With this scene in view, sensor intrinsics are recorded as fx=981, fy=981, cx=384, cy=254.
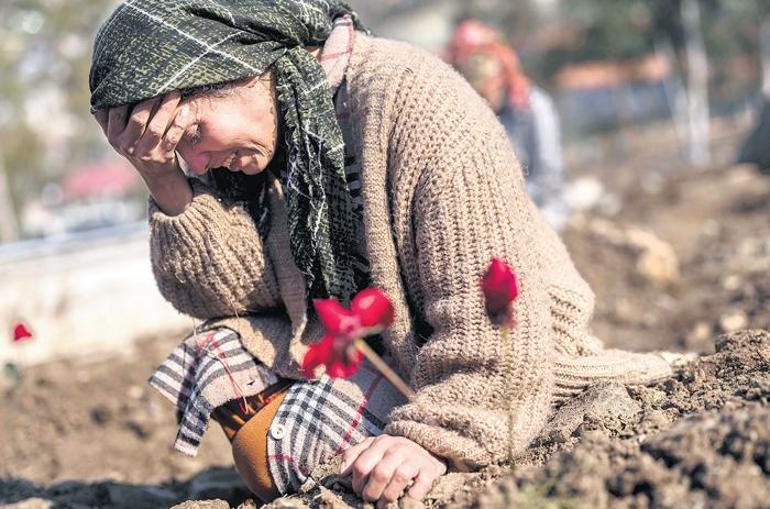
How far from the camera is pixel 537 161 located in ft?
20.3

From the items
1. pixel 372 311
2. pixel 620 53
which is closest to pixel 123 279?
pixel 372 311

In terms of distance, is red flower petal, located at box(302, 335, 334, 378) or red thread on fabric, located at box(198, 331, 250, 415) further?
red thread on fabric, located at box(198, 331, 250, 415)

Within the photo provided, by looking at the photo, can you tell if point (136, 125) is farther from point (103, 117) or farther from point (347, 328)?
point (347, 328)

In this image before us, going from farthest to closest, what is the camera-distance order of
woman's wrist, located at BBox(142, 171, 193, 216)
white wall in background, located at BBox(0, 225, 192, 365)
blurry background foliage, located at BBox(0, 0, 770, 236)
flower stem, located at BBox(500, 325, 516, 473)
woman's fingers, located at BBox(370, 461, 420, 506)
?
blurry background foliage, located at BBox(0, 0, 770, 236) < white wall in background, located at BBox(0, 225, 192, 365) < woman's wrist, located at BBox(142, 171, 193, 216) < woman's fingers, located at BBox(370, 461, 420, 506) < flower stem, located at BBox(500, 325, 516, 473)

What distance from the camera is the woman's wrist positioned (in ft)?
8.57

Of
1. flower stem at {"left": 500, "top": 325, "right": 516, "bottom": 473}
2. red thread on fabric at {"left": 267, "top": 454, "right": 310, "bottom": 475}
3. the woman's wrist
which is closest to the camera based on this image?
flower stem at {"left": 500, "top": 325, "right": 516, "bottom": 473}

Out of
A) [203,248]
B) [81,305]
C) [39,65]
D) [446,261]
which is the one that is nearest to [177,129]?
[203,248]

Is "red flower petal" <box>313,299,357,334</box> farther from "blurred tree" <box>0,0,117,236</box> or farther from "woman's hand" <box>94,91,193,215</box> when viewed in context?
"blurred tree" <box>0,0,117,236</box>

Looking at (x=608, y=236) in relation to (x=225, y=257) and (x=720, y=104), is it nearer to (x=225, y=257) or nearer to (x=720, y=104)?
(x=225, y=257)

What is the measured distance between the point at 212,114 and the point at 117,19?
0.33 metres

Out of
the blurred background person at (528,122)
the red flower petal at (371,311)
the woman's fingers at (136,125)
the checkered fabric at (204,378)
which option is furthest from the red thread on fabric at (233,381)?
the blurred background person at (528,122)

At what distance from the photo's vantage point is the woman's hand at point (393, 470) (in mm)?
2117

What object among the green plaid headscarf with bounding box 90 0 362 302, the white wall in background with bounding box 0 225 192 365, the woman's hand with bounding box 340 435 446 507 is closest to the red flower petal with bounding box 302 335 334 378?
the woman's hand with bounding box 340 435 446 507

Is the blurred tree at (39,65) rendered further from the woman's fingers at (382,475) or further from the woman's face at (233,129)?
the woman's fingers at (382,475)
